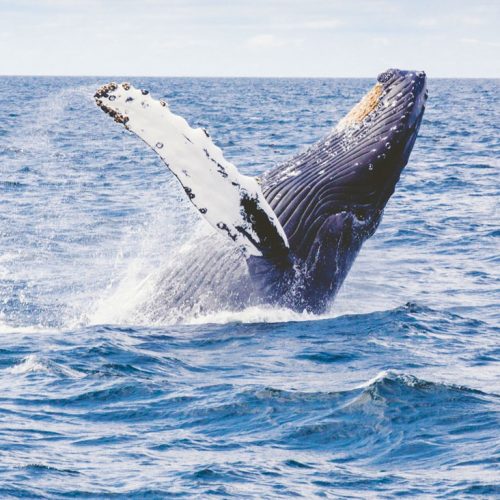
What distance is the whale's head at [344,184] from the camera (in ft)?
37.5

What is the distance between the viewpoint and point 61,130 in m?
51.3

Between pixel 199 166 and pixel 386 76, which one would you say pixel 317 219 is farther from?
pixel 199 166

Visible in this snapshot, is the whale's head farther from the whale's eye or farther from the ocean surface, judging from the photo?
the ocean surface

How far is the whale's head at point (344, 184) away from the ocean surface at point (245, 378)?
2.47 ft

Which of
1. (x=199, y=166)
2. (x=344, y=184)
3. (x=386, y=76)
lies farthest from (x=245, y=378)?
(x=386, y=76)

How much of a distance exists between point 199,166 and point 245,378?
1982mm

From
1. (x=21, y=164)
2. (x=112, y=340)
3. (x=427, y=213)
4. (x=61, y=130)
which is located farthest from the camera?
(x=61, y=130)

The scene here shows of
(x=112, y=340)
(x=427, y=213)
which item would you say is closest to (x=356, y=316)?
(x=112, y=340)

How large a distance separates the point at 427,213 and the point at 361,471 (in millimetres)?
16126

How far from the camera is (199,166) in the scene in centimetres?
968

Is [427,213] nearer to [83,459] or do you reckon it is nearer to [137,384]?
[137,384]

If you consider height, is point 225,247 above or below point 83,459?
above

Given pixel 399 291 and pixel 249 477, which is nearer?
pixel 249 477

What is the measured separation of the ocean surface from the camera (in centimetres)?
784
